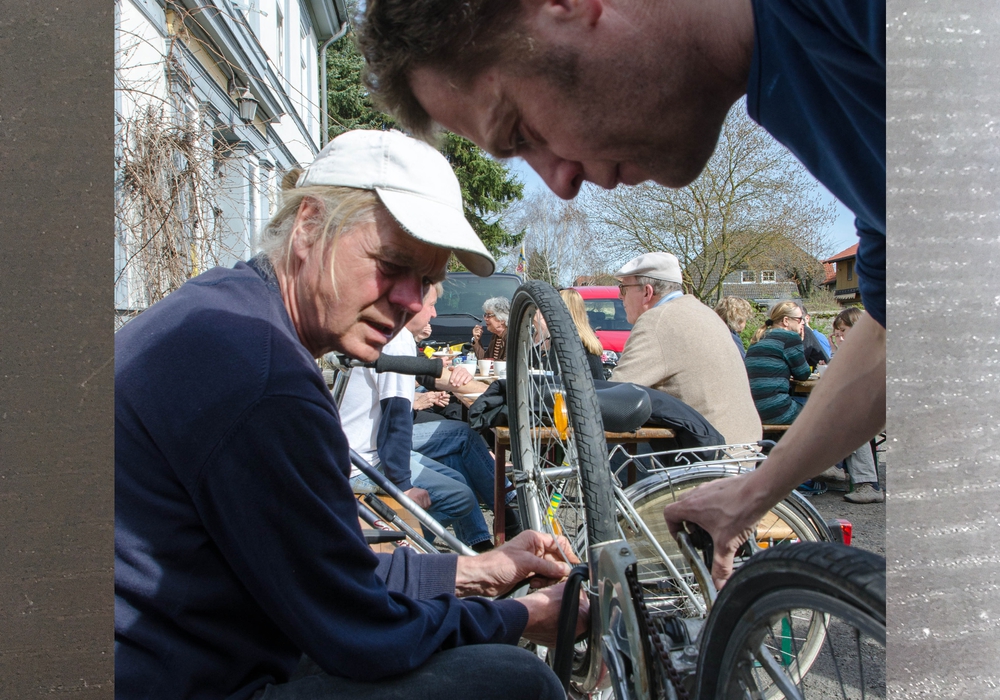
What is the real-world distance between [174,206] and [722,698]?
154cm

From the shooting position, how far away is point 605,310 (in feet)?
13.3

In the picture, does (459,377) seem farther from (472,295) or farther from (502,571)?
(472,295)

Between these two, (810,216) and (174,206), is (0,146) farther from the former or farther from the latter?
(174,206)

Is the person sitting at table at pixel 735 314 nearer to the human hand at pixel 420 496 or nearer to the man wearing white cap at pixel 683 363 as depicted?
the man wearing white cap at pixel 683 363

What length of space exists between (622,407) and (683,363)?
0.65 meters

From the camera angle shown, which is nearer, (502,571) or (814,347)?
(502,571)

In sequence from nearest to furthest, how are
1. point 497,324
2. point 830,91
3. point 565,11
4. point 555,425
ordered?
point 830,91 → point 565,11 → point 555,425 → point 497,324

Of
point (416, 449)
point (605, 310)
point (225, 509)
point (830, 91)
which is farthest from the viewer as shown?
point (605, 310)

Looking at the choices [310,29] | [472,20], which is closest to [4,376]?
[472,20]

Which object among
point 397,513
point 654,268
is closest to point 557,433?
point 397,513

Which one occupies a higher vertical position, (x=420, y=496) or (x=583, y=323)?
(x=583, y=323)

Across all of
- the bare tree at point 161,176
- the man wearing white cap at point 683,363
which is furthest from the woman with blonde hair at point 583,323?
the bare tree at point 161,176

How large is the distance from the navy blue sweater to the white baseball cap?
1.04ft

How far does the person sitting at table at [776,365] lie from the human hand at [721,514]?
5.97ft
